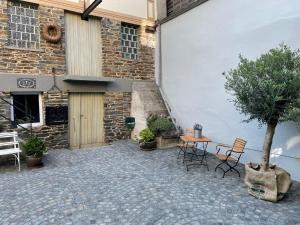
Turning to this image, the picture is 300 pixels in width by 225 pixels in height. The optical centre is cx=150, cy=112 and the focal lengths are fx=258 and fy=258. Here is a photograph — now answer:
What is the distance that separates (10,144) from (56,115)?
1.69 meters

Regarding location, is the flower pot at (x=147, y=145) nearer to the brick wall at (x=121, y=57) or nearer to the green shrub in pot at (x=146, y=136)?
the green shrub in pot at (x=146, y=136)

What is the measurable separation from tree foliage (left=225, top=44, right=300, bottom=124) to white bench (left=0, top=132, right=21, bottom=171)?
519cm

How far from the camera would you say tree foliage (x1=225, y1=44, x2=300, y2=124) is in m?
4.17

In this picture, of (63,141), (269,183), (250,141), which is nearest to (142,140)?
(63,141)

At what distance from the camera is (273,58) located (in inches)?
169

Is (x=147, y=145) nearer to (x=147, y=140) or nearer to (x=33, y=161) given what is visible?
(x=147, y=140)

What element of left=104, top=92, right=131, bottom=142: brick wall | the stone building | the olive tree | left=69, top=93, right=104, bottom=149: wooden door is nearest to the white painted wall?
the olive tree

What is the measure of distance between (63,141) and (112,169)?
8.71 feet

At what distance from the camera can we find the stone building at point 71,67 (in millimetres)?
7062

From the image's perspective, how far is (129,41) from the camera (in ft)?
30.3

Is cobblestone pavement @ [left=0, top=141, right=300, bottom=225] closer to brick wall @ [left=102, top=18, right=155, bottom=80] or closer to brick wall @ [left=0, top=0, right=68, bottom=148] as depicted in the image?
brick wall @ [left=0, top=0, right=68, bottom=148]

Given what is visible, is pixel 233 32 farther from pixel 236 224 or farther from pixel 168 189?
pixel 236 224

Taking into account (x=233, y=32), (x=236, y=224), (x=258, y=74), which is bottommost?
(x=236, y=224)

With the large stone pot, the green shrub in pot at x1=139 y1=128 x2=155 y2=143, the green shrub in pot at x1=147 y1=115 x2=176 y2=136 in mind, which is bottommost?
the large stone pot
